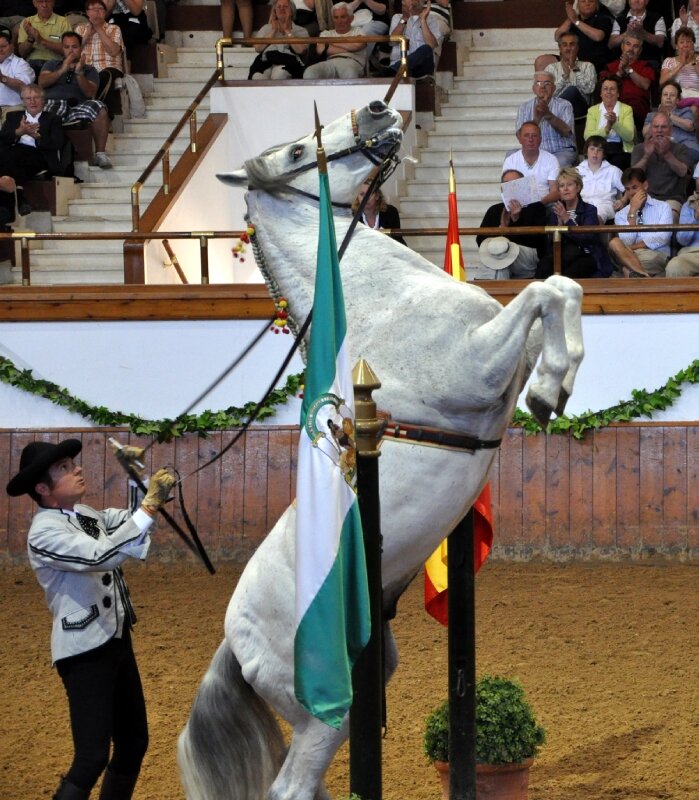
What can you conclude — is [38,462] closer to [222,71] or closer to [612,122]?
[612,122]

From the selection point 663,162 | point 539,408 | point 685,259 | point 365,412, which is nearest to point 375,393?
point 365,412

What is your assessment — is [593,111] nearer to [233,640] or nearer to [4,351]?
[4,351]

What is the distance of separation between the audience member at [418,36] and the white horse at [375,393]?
30.7 ft

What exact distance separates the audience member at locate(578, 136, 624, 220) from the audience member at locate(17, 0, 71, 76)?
19.2 feet

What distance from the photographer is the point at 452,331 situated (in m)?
4.14

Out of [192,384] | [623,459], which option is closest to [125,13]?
[192,384]

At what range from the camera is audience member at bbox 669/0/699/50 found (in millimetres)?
13125

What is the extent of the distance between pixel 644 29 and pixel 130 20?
207 inches

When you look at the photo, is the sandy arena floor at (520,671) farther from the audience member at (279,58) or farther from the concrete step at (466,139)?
the audience member at (279,58)

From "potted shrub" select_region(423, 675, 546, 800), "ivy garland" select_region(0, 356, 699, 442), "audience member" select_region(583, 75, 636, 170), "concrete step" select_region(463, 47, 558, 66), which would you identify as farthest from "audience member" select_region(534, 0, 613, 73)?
"potted shrub" select_region(423, 675, 546, 800)

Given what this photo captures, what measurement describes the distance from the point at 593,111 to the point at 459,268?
7.36m

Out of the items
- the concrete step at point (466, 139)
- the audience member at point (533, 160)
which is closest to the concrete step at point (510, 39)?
the concrete step at point (466, 139)

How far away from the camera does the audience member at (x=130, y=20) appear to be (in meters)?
14.6

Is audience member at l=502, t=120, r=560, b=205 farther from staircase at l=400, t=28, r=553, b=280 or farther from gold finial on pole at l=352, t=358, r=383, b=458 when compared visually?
gold finial on pole at l=352, t=358, r=383, b=458
